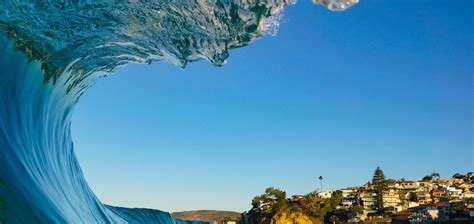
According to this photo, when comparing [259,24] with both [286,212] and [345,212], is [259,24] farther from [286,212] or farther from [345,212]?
[345,212]

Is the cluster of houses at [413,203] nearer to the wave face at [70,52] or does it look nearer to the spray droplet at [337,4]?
the wave face at [70,52]

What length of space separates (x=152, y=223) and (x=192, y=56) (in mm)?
3634

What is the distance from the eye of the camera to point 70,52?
6.97m

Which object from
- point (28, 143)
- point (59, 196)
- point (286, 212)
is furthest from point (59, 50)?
point (286, 212)

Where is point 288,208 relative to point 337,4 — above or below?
above

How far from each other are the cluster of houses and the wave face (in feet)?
304

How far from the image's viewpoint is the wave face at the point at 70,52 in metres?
5.33

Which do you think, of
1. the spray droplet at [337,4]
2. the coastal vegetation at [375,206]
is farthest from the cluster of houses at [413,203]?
the spray droplet at [337,4]

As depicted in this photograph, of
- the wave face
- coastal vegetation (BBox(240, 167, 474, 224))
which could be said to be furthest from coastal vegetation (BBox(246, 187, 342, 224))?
the wave face

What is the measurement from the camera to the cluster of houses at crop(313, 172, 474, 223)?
9644cm

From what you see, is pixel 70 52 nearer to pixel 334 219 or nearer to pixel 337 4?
pixel 337 4

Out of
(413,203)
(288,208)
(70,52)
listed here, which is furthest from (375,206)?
(70,52)

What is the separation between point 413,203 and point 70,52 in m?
126

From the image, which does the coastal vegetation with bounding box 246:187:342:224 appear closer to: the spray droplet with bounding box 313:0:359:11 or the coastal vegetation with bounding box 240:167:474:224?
the coastal vegetation with bounding box 240:167:474:224
